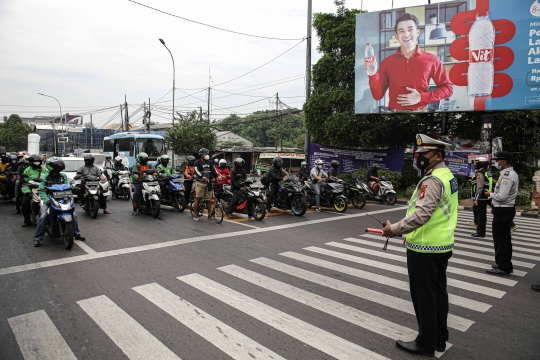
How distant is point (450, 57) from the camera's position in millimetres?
14336

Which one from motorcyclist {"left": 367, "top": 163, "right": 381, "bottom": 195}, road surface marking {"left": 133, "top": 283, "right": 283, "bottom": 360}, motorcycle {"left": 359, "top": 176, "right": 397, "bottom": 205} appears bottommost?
road surface marking {"left": 133, "top": 283, "right": 283, "bottom": 360}

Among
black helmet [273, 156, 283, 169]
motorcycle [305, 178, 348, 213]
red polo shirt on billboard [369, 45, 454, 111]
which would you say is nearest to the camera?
black helmet [273, 156, 283, 169]

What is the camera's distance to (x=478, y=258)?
6.43m

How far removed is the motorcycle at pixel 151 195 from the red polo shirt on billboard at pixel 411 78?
10.3 metres

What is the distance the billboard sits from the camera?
13.1 metres

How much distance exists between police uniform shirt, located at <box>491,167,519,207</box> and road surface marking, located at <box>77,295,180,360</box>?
5.15 meters

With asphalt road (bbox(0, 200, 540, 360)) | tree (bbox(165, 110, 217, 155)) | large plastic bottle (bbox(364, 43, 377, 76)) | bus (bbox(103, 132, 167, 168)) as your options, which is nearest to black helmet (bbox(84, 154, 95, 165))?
asphalt road (bbox(0, 200, 540, 360))

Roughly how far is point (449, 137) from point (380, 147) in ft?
12.3

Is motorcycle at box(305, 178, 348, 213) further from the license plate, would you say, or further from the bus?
the bus

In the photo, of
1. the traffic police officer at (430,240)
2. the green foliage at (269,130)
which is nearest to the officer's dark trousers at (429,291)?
the traffic police officer at (430,240)

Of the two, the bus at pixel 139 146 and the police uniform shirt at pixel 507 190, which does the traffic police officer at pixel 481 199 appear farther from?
the bus at pixel 139 146

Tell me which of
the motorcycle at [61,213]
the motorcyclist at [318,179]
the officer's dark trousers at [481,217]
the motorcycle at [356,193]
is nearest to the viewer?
the motorcycle at [61,213]

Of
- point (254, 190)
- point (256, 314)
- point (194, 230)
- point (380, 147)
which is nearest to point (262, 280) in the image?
point (256, 314)

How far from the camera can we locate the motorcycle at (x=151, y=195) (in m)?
9.85
